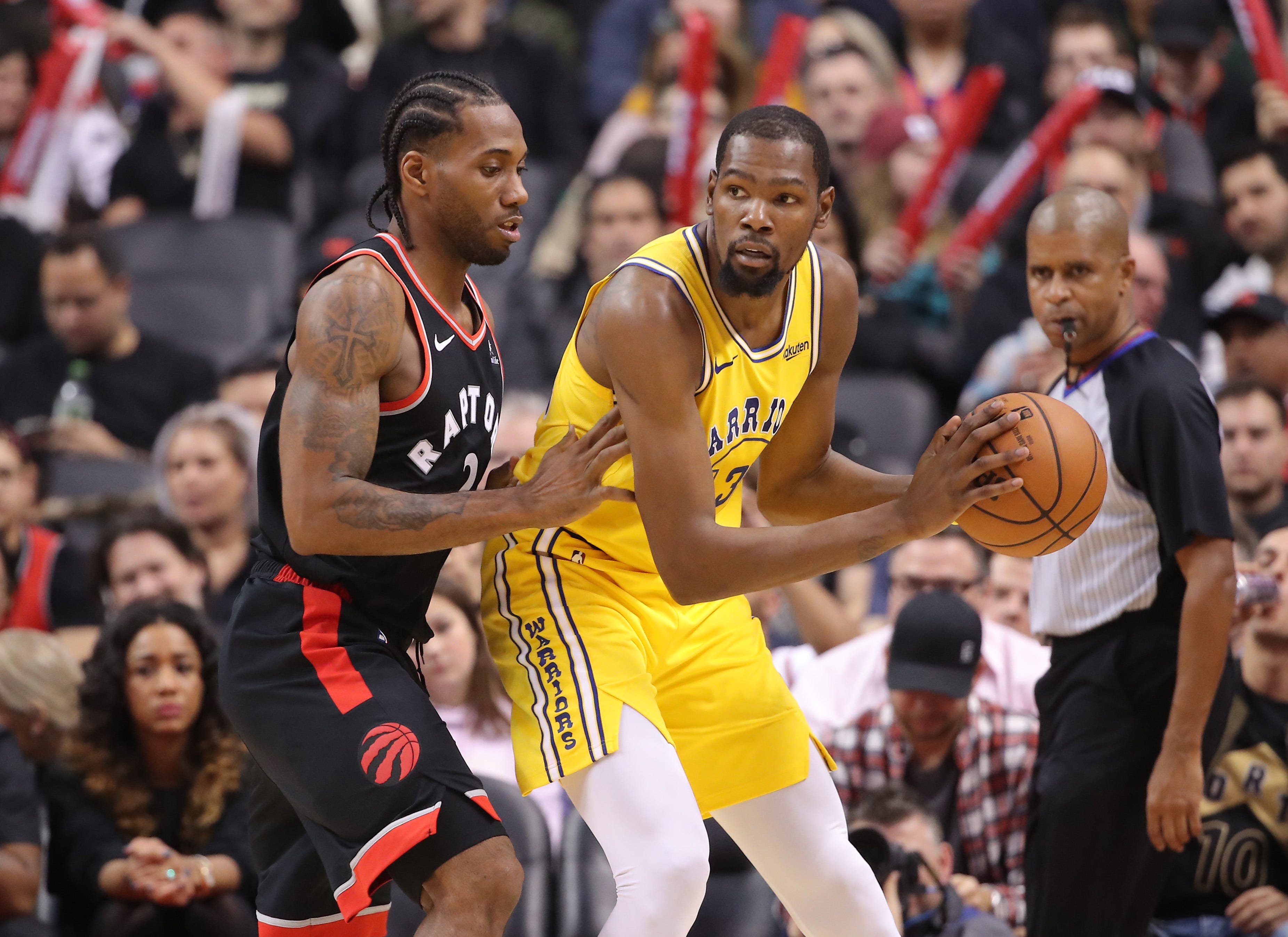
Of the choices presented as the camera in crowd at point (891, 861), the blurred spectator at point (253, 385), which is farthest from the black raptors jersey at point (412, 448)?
the blurred spectator at point (253, 385)

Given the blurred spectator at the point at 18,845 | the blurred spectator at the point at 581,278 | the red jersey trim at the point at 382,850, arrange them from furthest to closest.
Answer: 1. the blurred spectator at the point at 581,278
2. the blurred spectator at the point at 18,845
3. the red jersey trim at the point at 382,850

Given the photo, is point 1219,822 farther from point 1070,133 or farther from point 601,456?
point 1070,133

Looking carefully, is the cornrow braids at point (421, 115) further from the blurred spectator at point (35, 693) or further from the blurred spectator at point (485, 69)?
the blurred spectator at point (485, 69)

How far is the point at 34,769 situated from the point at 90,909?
0.50 metres

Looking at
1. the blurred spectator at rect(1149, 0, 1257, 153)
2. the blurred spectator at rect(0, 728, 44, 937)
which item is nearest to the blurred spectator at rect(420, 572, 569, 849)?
the blurred spectator at rect(0, 728, 44, 937)

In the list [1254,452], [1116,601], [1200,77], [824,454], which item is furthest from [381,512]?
[1200,77]

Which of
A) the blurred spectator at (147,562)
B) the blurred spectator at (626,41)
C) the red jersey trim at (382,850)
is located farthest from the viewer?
the blurred spectator at (626,41)

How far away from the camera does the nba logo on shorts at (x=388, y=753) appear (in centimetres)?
322

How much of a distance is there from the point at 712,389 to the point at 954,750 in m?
2.33

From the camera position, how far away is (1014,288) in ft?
25.5

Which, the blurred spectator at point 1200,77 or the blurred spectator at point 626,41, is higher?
the blurred spectator at point 626,41

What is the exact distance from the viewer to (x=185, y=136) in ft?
30.1

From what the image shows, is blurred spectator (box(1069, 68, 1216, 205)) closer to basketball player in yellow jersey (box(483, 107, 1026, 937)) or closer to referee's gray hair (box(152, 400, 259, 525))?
referee's gray hair (box(152, 400, 259, 525))

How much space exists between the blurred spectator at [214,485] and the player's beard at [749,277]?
360cm
